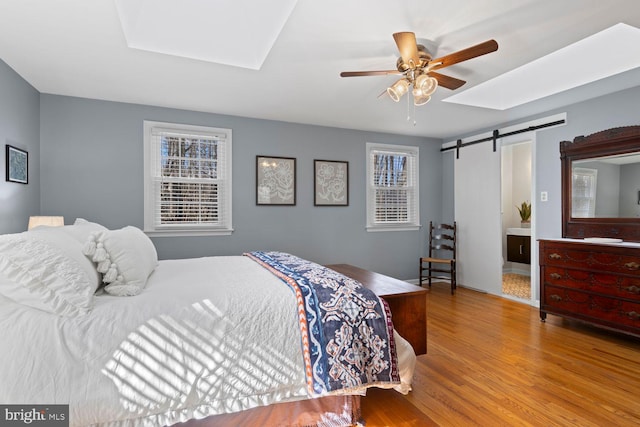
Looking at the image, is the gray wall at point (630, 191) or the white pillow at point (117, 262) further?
the gray wall at point (630, 191)

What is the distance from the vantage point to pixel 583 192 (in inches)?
146

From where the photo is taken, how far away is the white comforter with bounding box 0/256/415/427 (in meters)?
1.37

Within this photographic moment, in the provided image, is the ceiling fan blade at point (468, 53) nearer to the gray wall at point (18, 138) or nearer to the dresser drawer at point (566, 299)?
the dresser drawer at point (566, 299)

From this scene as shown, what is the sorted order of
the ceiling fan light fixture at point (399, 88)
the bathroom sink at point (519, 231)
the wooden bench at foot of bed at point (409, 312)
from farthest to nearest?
the bathroom sink at point (519, 231)
the ceiling fan light fixture at point (399, 88)
the wooden bench at foot of bed at point (409, 312)

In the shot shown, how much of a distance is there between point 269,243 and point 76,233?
250cm

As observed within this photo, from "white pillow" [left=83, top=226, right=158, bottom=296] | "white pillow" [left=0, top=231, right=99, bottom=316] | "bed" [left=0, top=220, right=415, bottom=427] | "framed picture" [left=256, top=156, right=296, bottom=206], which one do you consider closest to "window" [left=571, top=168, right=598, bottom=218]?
"bed" [left=0, top=220, right=415, bottom=427]

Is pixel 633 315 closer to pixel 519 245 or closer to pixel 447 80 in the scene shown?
pixel 447 80

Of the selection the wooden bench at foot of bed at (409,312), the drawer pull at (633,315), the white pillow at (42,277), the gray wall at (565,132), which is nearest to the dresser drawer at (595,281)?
the drawer pull at (633,315)

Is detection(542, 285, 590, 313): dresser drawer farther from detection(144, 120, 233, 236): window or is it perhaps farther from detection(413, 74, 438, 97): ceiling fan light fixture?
detection(144, 120, 233, 236): window

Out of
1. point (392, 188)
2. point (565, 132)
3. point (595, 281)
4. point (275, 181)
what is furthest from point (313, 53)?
point (595, 281)

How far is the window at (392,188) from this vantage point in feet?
16.7

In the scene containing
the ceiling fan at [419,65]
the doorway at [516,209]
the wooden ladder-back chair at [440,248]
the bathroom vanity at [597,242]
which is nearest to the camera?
the ceiling fan at [419,65]

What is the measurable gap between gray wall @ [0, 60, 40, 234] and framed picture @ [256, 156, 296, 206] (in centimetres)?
224

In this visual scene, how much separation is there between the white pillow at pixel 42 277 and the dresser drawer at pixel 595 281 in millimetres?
3993
